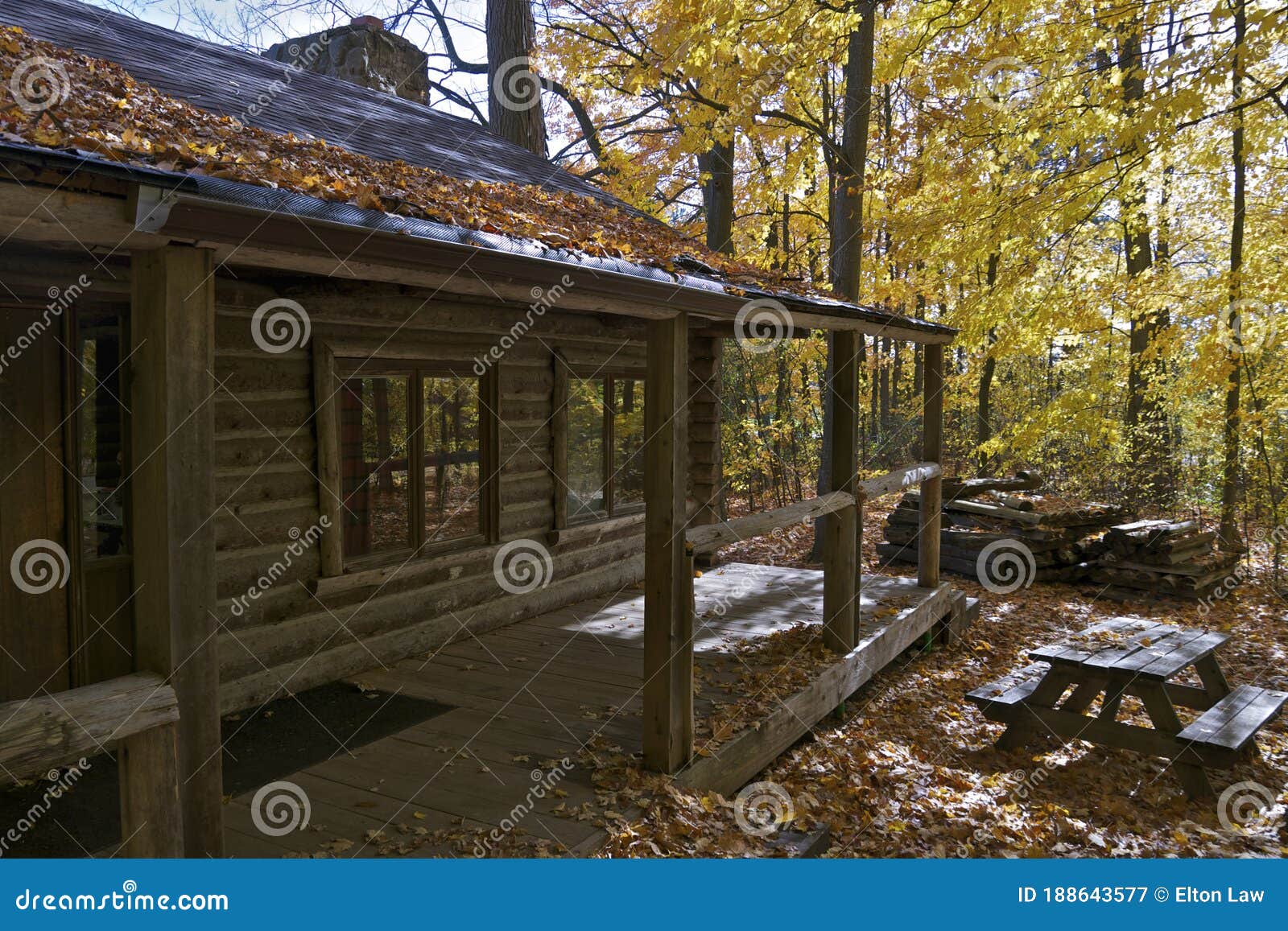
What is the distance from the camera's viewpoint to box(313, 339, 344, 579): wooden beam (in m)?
6.29

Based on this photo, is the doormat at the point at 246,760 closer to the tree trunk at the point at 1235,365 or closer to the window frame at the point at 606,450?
the window frame at the point at 606,450

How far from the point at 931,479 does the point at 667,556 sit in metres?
5.12

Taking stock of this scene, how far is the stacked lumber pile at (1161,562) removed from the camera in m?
11.5

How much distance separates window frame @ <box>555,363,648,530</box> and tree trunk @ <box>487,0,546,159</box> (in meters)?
5.83

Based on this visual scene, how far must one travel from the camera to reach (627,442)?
397 inches

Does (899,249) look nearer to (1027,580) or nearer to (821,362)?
(1027,580)

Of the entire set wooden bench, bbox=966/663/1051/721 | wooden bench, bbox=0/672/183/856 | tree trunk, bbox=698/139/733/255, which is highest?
tree trunk, bbox=698/139/733/255

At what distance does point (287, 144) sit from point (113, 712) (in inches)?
122

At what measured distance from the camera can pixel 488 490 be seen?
8039mm

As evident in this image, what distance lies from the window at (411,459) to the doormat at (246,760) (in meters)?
1.25

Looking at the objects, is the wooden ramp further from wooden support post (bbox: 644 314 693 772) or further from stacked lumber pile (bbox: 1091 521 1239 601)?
stacked lumber pile (bbox: 1091 521 1239 601)

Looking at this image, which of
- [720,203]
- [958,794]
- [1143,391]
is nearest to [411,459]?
[958,794]

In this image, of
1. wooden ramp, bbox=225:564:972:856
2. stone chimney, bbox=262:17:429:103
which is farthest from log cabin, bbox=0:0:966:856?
stone chimney, bbox=262:17:429:103

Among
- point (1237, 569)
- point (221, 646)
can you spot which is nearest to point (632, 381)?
point (221, 646)
